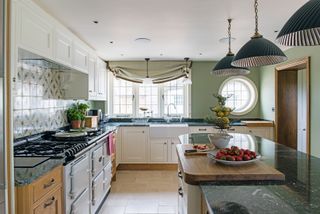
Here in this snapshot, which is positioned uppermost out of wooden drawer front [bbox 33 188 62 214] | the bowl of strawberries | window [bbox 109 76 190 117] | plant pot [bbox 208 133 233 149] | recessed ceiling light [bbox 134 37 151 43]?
recessed ceiling light [bbox 134 37 151 43]

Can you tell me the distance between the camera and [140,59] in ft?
17.9

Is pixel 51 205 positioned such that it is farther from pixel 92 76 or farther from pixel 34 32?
pixel 92 76

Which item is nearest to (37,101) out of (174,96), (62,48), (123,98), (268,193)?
(62,48)

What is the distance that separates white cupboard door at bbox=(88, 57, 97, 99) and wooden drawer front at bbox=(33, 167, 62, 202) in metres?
2.23

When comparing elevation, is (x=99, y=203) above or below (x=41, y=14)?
below

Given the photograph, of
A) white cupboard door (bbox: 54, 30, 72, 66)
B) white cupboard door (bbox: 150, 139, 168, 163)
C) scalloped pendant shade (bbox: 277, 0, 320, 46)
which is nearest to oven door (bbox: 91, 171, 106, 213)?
white cupboard door (bbox: 54, 30, 72, 66)

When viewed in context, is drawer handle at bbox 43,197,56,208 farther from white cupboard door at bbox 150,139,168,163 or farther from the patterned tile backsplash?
white cupboard door at bbox 150,139,168,163

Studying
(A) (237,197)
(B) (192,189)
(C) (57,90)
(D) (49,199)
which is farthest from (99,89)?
(A) (237,197)

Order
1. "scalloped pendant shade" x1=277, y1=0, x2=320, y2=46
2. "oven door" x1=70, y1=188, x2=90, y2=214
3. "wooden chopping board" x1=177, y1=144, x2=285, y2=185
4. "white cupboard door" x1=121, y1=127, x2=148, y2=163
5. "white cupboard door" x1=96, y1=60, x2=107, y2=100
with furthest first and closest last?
1. "white cupboard door" x1=121, y1=127, x2=148, y2=163
2. "white cupboard door" x1=96, y1=60, x2=107, y2=100
3. "oven door" x1=70, y1=188, x2=90, y2=214
4. "wooden chopping board" x1=177, y1=144, x2=285, y2=185
5. "scalloped pendant shade" x1=277, y1=0, x2=320, y2=46

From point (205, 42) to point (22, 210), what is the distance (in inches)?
134

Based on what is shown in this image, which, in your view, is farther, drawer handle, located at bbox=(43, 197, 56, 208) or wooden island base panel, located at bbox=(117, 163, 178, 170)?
wooden island base panel, located at bbox=(117, 163, 178, 170)

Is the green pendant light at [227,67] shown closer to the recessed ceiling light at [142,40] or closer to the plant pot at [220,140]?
the plant pot at [220,140]

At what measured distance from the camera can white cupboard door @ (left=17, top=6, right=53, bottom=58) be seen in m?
1.92

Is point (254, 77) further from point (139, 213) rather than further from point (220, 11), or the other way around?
point (139, 213)
